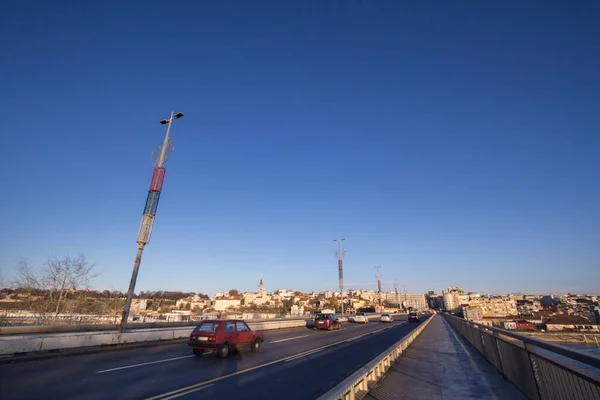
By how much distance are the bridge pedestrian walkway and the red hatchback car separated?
6.93 metres

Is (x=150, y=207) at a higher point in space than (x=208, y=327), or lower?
higher

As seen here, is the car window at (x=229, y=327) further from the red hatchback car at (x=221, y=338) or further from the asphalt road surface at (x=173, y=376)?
the asphalt road surface at (x=173, y=376)

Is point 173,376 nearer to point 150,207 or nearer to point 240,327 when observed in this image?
point 240,327

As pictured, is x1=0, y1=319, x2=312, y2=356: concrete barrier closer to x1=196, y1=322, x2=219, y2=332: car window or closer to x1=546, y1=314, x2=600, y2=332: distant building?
x1=196, y1=322, x2=219, y2=332: car window

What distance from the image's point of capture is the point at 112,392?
23.7 ft

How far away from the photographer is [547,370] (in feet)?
16.4

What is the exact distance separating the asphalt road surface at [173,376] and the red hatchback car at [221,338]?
0.44 m

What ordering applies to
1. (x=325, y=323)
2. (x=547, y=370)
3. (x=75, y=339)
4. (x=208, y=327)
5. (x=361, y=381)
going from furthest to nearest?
(x=325, y=323) → (x=208, y=327) → (x=75, y=339) → (x=361, y=381) → (x=547, y=370)

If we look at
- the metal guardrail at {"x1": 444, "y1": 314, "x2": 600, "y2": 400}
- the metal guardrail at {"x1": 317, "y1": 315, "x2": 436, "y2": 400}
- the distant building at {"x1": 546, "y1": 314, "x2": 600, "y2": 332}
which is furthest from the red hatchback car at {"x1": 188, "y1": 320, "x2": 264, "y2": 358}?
the distant building at {"x1": 546, "y1": 314, "x2": 600, "y2": 332}

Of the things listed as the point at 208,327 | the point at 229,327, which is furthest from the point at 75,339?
the point at 229,327

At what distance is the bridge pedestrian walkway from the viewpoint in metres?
7.01

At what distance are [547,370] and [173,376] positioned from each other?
30.2 feet

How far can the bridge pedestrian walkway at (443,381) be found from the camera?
7008mm

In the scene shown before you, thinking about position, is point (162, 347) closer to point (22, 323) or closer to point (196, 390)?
point (196, 390)
